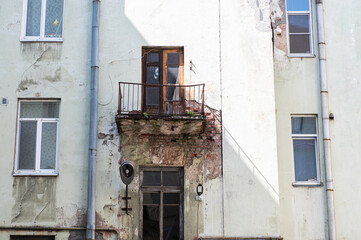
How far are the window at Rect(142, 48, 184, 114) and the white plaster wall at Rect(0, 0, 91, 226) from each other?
1.41 meters

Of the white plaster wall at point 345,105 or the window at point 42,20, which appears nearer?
the white plaster wall at point 345,105

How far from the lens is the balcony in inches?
410

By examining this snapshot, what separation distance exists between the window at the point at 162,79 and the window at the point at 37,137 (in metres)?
2.22

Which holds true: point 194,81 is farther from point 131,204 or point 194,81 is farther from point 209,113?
point 131,204

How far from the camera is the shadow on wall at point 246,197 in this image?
1066 centimetres

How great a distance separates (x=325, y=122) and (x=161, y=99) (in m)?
4.09

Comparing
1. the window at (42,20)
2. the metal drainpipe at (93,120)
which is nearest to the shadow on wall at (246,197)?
the metal drainpipe at (93,120)

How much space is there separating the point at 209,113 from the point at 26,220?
481 centimetres

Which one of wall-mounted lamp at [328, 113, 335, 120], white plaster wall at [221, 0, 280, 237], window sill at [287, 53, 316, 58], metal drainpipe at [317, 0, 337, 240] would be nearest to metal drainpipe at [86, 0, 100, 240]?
white plaster wall at [221, 0, 280, 237]

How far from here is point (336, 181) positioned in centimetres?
1152

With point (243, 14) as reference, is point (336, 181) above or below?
below

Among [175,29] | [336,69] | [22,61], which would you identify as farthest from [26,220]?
[336,69]

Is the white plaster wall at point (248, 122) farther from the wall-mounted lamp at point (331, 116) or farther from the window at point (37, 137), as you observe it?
the window at point (37, 137)

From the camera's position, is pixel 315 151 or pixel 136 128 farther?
pixel 315 151
